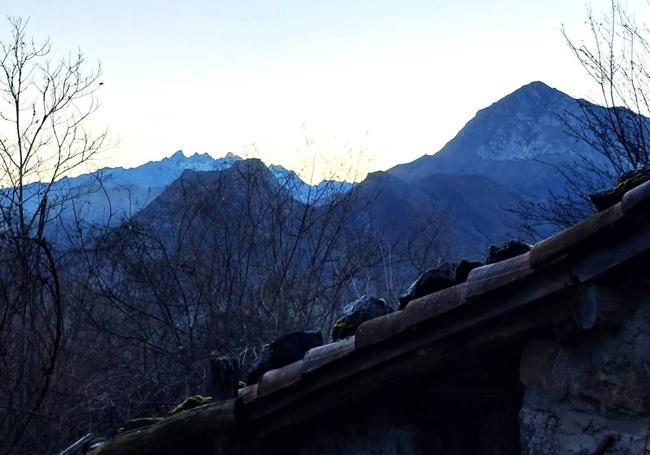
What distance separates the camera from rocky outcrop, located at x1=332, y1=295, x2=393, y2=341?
12.1 feet

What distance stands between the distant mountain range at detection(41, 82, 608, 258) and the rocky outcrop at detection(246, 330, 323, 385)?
8889 millimetres

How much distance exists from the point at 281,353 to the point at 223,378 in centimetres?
34

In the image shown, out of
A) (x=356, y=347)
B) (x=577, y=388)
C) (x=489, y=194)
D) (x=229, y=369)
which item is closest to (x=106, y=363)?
(x=229, y=369)

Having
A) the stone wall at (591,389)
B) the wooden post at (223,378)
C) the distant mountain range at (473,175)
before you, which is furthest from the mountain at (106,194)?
the stone wall at (591,389)

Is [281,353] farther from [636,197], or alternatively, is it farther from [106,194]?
[106,194]

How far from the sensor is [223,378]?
152 inches

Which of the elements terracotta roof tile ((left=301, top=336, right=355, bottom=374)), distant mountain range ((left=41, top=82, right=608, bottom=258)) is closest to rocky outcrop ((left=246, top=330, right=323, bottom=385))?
terracotta roof tile ((left=301, top=336, right=355, bottom=374))

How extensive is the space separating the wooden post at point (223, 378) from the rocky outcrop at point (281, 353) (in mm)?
101

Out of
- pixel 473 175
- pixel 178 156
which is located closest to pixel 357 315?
pixel 473 175

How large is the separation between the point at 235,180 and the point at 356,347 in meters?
9.58

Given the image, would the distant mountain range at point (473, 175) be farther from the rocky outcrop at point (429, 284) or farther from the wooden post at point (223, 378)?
the rocky outcrop at point (429, 284)

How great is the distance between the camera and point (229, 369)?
3846 millimetres

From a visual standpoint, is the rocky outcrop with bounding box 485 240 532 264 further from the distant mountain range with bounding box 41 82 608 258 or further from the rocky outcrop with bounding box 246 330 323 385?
the distant mountain range with bounding box 41 82 608 258

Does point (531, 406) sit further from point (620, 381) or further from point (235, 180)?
point (235, 180)
